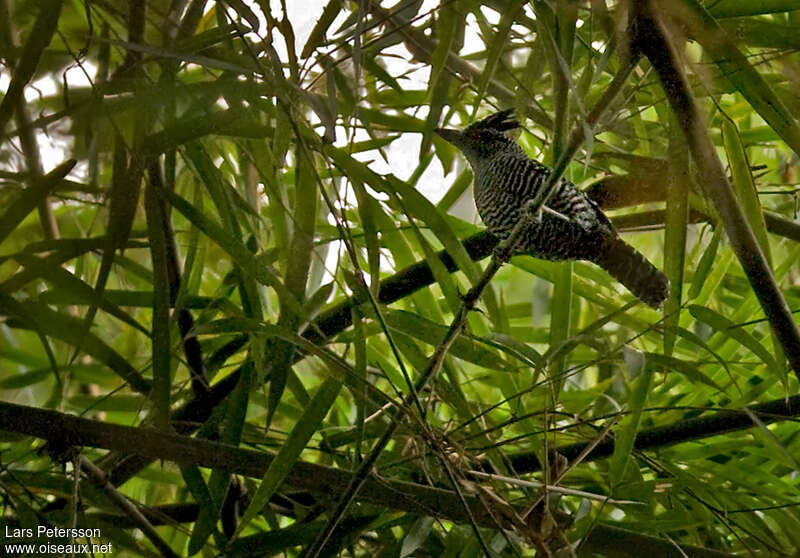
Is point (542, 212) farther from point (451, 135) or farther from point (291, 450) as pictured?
point (291, 450)

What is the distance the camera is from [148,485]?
1.53m

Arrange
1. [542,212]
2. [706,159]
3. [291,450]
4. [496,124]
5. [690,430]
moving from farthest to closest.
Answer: [496,124], [542,212], [690,430], [291,450], [706,159]

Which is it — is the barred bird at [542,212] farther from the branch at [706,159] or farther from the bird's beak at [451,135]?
the branch at [706,159]

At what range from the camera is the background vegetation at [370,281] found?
808mm

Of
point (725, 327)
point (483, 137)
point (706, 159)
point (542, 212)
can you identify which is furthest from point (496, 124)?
point (706, 159)

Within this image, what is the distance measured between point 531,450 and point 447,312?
0.36 meters

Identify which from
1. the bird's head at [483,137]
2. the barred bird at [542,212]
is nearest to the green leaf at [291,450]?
the barred bird at [542,212]

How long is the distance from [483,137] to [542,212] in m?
0.31

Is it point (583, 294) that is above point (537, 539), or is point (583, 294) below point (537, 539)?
above

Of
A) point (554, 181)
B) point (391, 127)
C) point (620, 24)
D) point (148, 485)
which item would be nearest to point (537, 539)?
point (554, 181)

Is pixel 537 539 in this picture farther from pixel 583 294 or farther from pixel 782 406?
pixel 583 294

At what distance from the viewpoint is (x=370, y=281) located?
98cm

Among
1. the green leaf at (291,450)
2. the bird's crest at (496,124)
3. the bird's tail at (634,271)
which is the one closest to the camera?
the green leaf at (291,450)

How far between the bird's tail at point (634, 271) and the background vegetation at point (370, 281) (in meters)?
0.04
